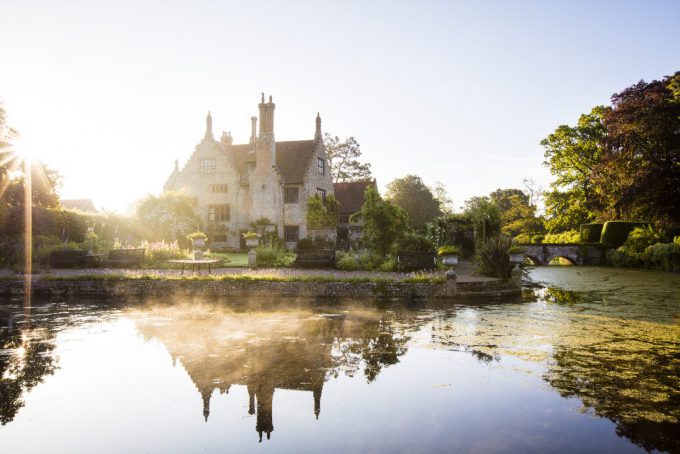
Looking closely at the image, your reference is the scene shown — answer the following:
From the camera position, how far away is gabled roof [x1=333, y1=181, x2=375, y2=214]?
42.6 meters

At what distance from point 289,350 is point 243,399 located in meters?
2.13

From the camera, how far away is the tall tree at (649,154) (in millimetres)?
26203

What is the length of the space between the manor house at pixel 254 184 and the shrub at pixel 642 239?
23.3m

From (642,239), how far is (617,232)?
299 cm

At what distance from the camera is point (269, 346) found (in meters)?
7.60

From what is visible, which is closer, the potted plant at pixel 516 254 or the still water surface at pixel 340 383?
the still water surface at pixel 340 383

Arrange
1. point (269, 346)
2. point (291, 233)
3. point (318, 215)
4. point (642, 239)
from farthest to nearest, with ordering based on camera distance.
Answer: point (291, 233) < point (318, 215) < point (642, 239) < point (269, 346)

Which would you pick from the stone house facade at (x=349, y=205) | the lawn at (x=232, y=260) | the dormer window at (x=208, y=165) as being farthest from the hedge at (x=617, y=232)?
the dormer window at (x=208, y=165)

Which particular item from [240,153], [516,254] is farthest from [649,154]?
[240,153]

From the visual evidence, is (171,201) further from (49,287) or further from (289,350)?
(289,350)

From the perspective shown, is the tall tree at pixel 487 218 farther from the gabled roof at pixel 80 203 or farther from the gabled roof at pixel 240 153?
the gabled roof at pixel 80 203

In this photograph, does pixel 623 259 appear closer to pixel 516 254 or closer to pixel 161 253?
pixel 516 254

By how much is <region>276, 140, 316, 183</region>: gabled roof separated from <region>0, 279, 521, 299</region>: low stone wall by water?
21312 millimetres

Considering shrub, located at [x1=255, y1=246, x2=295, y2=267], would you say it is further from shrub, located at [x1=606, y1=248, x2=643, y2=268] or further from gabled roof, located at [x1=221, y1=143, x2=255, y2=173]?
shrub, located at [x1=606, y1=248, x2=643, y2=268]
